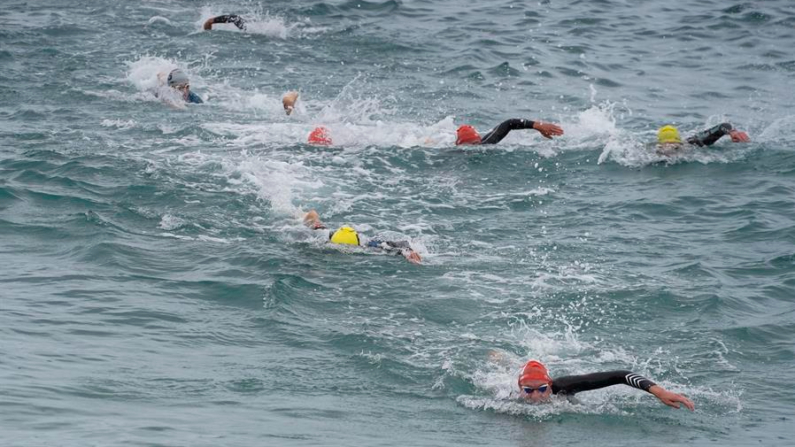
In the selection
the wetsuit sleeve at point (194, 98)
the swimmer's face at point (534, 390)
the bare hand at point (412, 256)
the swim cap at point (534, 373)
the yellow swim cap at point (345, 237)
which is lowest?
the wetsuit sleeve at point (194, 98)

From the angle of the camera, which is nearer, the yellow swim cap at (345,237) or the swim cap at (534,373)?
the swim cap at (534,373)

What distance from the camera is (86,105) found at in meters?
22.5

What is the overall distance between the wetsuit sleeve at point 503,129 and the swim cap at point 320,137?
294 centimetres

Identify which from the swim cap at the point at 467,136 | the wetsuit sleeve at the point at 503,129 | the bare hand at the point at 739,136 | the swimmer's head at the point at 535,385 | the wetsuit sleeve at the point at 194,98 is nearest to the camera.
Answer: the swimmer's head at the point at 535,385

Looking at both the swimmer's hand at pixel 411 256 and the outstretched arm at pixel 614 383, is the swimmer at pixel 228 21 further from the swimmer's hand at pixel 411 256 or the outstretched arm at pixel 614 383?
the outstretched arm at pixel 614 383

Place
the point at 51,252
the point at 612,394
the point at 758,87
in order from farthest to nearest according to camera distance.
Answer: the point at 758,87, the point at 51,252, the point at 612,394

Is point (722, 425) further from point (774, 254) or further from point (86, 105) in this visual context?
point (86, 105)

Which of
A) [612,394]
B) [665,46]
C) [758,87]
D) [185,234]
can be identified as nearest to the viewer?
[612,394]

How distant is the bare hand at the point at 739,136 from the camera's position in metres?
19.3

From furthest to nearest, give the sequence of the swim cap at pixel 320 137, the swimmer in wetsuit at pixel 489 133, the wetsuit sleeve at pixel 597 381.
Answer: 1. the swim cap at pixel 320 137
2. the swimmer in wetsuit at pixel 489 133
3. the wetsuit sleeve at pixel 597 381

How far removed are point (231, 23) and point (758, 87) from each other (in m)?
13.6

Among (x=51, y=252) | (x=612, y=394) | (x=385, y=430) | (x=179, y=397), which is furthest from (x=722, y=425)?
(x=51, y=252)

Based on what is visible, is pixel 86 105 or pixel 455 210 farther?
pixel 86 105

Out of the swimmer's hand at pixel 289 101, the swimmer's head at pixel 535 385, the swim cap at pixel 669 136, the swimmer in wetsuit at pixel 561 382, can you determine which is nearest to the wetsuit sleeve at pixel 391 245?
the swimmer in wetsuit at pixel 561 382
